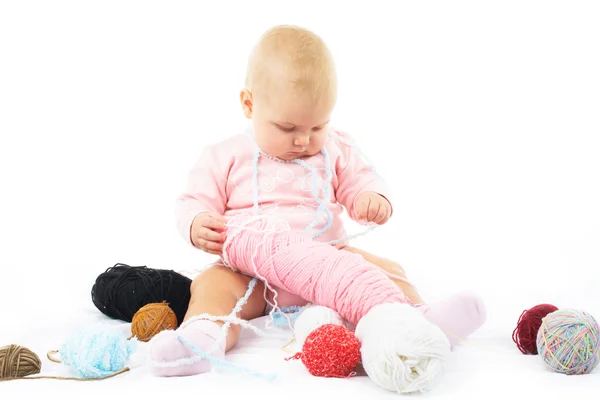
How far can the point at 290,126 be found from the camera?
1495 mm

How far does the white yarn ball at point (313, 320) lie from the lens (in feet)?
4.09

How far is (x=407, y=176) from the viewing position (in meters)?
2.34

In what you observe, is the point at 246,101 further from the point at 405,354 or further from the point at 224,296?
the point at 405,354

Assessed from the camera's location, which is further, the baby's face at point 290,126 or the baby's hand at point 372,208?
the baby's hand at point 372,208

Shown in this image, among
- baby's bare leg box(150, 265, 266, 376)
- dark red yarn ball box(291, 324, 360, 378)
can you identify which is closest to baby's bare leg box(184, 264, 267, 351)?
baby's bare leg box(150, 265, 266, 376)

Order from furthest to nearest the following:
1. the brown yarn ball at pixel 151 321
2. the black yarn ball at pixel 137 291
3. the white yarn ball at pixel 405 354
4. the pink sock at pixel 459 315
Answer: the black yarn ball at pixel 137 291
the brown yarn ball at pixel 151 321
the pink sock at pixel 459 315
the white yarn ball at pixel 405 354

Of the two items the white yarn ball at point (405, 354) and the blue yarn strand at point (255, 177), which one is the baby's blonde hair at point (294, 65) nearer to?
the blue yarn strand at point (255, 177)

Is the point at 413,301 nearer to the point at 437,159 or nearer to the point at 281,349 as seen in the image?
the point at 281,349

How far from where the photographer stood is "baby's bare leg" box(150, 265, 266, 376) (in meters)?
1.14

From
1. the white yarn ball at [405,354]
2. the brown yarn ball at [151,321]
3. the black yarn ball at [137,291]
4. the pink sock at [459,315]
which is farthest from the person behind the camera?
the black yarn ball at [137,291]

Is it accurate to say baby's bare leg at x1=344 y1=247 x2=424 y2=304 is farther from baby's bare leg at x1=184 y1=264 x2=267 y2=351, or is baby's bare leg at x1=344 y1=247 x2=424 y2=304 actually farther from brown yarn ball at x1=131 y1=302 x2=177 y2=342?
brown yarn ball at x1=131 y1=302 x2=177 y2=342

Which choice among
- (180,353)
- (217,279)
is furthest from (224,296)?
(180,353)

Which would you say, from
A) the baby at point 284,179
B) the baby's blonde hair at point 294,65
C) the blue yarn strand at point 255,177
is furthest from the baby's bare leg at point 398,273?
the baby's blonde hair at point 294,65

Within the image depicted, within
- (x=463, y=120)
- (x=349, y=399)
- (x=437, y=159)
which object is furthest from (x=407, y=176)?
(x=349, y=399)
